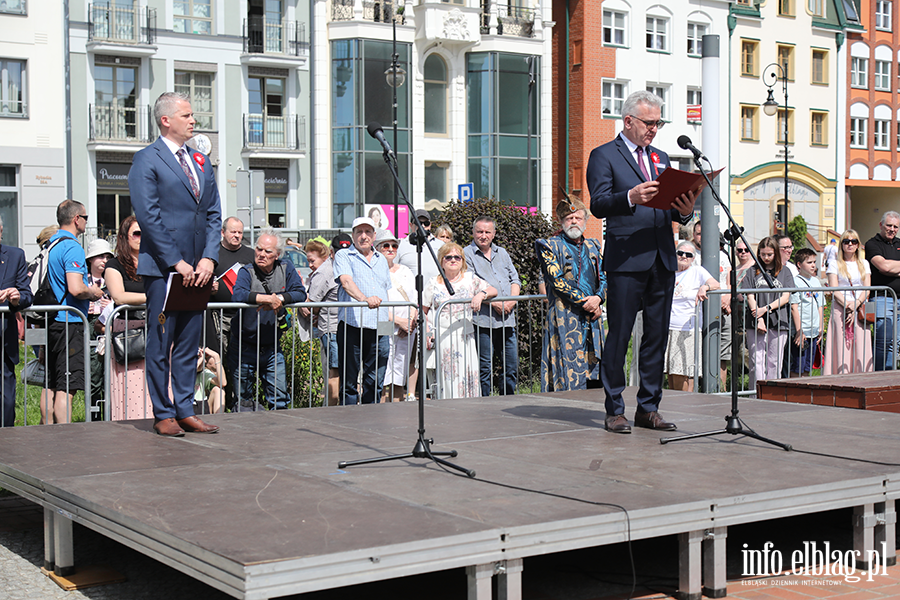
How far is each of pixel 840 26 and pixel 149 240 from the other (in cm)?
5225

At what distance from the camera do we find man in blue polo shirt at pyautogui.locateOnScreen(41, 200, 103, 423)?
8836mm

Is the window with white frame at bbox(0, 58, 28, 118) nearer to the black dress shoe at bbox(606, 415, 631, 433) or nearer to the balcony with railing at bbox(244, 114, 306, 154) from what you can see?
the balcony with railing at bbox(244, 114, 306, 154)

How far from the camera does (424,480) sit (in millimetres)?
5551

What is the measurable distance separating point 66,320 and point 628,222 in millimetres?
4500

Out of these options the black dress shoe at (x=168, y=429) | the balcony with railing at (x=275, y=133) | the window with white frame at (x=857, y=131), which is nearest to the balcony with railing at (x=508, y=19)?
the balcony with railing at (x=275, y=133)

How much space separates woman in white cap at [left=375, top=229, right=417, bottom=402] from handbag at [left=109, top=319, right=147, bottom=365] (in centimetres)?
265

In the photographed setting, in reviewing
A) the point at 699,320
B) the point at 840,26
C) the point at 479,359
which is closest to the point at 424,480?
the point at 479,359

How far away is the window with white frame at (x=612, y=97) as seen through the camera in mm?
46531

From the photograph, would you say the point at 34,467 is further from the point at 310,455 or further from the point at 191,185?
the point at 191,185

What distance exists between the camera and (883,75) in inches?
2173

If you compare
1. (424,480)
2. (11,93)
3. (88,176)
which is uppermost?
(11,93)

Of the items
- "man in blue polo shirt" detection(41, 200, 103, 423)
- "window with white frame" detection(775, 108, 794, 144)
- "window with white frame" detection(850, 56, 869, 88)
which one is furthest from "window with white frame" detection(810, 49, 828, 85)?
"man in blue polo shirt" detection(41, 200, 103, 423)

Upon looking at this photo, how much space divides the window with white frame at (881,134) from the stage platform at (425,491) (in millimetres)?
50993

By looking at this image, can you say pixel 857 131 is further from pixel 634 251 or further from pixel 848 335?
pixel 634 251
